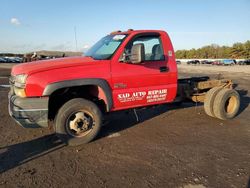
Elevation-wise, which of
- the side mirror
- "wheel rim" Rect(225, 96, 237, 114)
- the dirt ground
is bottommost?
the dirt ground

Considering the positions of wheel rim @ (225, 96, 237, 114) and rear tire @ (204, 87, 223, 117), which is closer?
rear tire @ (204, 87, 223, 117)

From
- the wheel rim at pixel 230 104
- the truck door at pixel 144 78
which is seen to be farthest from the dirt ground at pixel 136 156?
the truck door at pixel 144 78

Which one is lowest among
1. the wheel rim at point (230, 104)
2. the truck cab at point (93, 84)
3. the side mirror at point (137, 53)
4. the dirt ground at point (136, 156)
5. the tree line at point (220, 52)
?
the dirt ground at point (136, 156)

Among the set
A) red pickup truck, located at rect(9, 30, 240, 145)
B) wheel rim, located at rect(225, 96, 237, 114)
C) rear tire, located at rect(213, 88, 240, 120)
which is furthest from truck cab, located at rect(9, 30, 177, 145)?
wheel rim, located at rect(225, 96, 237, 114)

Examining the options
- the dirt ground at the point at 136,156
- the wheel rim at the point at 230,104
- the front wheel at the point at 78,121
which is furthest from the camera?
the wheel rim at the point at 230,104

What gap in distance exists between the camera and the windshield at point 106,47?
5.43m

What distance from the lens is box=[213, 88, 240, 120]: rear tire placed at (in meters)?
6.72

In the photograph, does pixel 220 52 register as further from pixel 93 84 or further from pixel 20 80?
pixel 20 80

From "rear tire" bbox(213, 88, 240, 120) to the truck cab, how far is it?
4.64ft

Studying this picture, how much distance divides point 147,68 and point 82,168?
2.52 meters

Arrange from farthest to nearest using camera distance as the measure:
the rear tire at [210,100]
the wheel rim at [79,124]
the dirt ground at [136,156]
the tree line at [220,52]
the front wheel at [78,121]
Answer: the tree line at [220,52] → the rear tire at [210,100] → the wheel rim at [79,124] → the front wheel at [78,121] → the dirt ground at [136,156]

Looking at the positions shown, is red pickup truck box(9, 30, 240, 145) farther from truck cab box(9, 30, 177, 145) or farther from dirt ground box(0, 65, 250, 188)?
dirt ground box(0, 65, 250, 188)

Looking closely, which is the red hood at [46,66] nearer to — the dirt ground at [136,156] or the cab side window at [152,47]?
the cab side window at [152,47]

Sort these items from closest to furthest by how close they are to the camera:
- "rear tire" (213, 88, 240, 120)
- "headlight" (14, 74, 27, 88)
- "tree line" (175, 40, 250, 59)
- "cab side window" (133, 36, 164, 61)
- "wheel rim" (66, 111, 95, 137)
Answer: "headlight" (14, 74, 27, 88) → "wheel rim" (66, 111, 95, 137) → "cab side window" (133, 36, 164, 61) → "rear tire" (213, 88, 240, 120) → "tree line" (175, 40, 250, 59)
